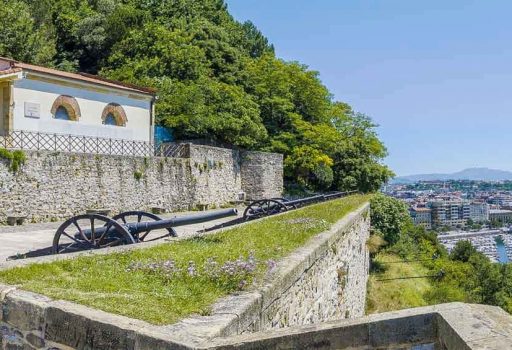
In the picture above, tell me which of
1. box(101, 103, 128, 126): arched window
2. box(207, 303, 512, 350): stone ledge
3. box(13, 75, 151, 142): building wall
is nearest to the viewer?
box(207, 303, 512, 350): stone ledge

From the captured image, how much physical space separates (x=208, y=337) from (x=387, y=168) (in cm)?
3537

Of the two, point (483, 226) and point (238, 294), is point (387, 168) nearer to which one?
point (238, 294)

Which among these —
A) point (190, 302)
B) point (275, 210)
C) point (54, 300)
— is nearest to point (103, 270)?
point (54, 300)

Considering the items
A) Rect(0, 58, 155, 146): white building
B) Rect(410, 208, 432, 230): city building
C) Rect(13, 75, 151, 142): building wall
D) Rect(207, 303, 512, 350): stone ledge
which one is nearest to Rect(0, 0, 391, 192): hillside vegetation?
Rect(13, 75, 151, 142): building wall

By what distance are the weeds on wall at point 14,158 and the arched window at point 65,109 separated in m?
4.39

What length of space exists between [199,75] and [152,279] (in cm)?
2654

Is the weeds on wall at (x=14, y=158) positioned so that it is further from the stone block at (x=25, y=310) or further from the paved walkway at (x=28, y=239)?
the stone block at (x=25, y=310)

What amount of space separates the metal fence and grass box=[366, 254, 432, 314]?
1067 cm

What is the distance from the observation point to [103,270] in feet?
16.7

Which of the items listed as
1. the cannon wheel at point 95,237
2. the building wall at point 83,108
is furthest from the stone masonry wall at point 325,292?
the building wall at point 83,108


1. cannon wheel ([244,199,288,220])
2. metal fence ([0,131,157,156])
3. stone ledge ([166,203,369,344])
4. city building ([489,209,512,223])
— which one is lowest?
city building ([489,209,512,223])

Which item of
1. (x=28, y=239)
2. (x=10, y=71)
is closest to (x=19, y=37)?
(x=10, y=71)

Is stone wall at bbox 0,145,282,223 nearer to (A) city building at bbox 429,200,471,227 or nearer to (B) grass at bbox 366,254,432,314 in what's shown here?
(B) grass at bbox 366,254,432,314

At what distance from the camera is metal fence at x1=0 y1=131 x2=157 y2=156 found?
1598 centimetres
